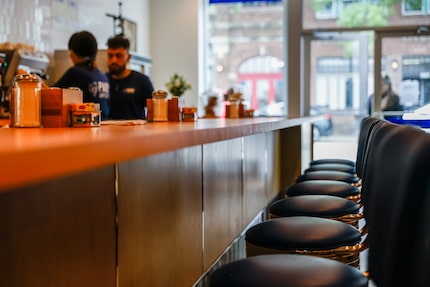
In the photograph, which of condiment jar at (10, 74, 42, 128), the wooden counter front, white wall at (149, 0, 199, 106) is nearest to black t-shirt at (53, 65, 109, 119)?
the wooden counter front

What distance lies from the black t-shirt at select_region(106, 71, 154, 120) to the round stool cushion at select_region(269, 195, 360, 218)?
7.10 feet

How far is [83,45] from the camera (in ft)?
11.6

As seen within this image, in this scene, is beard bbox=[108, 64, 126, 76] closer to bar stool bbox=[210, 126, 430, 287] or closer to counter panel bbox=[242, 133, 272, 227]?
counter panel bbox=[242, 133, 272, 227]

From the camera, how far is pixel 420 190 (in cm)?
97

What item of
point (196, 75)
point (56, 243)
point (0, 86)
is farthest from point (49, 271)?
point (196, 75)

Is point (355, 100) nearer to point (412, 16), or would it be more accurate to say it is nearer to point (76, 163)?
point (412, 16)

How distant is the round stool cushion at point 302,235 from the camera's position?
161 centimetres

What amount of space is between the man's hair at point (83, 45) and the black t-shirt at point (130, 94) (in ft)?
1.78

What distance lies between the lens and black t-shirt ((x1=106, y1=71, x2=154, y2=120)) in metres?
4.12

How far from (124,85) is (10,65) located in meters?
0.86

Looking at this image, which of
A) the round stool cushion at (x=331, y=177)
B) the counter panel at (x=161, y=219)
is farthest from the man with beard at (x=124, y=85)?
the counter panel at (x=161, y=219)

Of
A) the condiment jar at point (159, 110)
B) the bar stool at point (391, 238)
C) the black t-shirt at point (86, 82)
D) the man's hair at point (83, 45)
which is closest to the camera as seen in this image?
the bar stool at point (391, 238)

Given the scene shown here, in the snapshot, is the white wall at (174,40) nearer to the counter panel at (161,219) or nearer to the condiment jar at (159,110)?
the condiment jar at (159,110)

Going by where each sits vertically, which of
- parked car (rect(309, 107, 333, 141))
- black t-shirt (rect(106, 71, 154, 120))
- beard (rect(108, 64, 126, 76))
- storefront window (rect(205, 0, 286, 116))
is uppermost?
storefront window (rect(205, 0, 286, 116))
